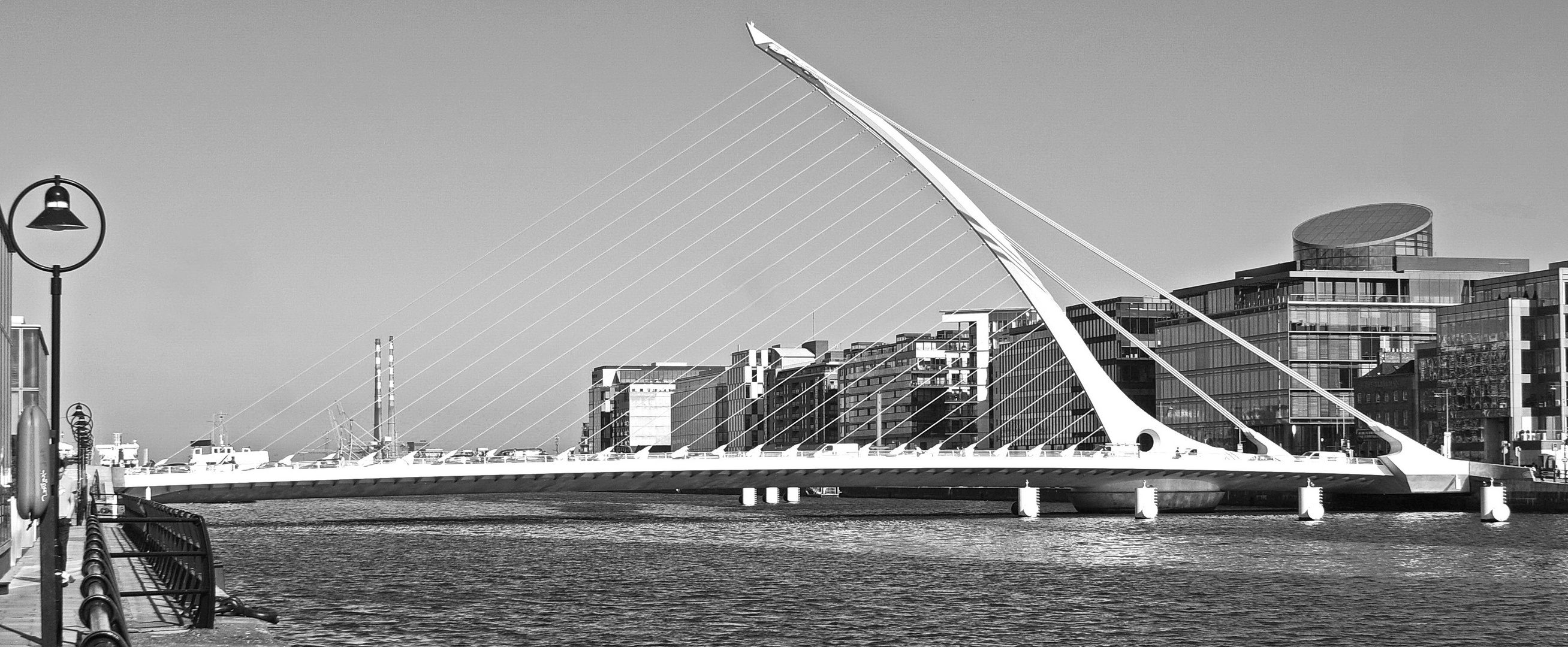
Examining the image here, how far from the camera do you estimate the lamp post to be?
44.1 feet

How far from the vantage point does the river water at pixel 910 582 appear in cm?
2762

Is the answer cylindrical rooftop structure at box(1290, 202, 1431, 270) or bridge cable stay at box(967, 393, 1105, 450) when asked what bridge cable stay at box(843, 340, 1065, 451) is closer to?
bridge cable stay at box(967, 393, 1105, 450)

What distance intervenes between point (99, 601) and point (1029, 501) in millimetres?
65496

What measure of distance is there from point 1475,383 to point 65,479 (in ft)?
240

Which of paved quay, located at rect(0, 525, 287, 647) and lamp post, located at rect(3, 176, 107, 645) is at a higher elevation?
lamp post, located at rect(3, 176, 107, 645)

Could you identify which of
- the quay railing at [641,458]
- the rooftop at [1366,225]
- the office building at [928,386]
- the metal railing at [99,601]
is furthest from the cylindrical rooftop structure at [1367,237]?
the metal railing at [99,601]

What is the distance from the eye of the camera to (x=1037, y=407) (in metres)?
145

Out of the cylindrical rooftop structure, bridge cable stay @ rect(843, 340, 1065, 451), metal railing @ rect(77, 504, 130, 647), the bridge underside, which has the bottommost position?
the bridge underside

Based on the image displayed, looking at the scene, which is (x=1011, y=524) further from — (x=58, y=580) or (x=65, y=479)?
(x=58, y=580)

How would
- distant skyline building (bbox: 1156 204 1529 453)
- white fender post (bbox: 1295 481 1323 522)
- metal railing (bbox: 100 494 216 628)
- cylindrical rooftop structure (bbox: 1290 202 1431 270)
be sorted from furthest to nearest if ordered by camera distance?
1. cylindrical rooftop structure (bbox: 1290 202 1431 270)
2. distant skyline building (bbox: 1156 204 1529 453)
3. white fender post (bbox: 1295 481 1323 522)
4. metal railing (bbox: 100 494 216 628)

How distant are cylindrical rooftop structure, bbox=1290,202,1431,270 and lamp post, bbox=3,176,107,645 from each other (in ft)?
388

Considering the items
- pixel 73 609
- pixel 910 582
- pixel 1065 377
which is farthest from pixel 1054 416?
pixel 73 609

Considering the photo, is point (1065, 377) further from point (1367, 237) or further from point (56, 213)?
point (56, 213)

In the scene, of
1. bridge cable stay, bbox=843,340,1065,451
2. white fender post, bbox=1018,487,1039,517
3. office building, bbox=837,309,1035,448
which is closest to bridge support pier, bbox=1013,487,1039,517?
white fender post, bbox=1018,487,1039,517
